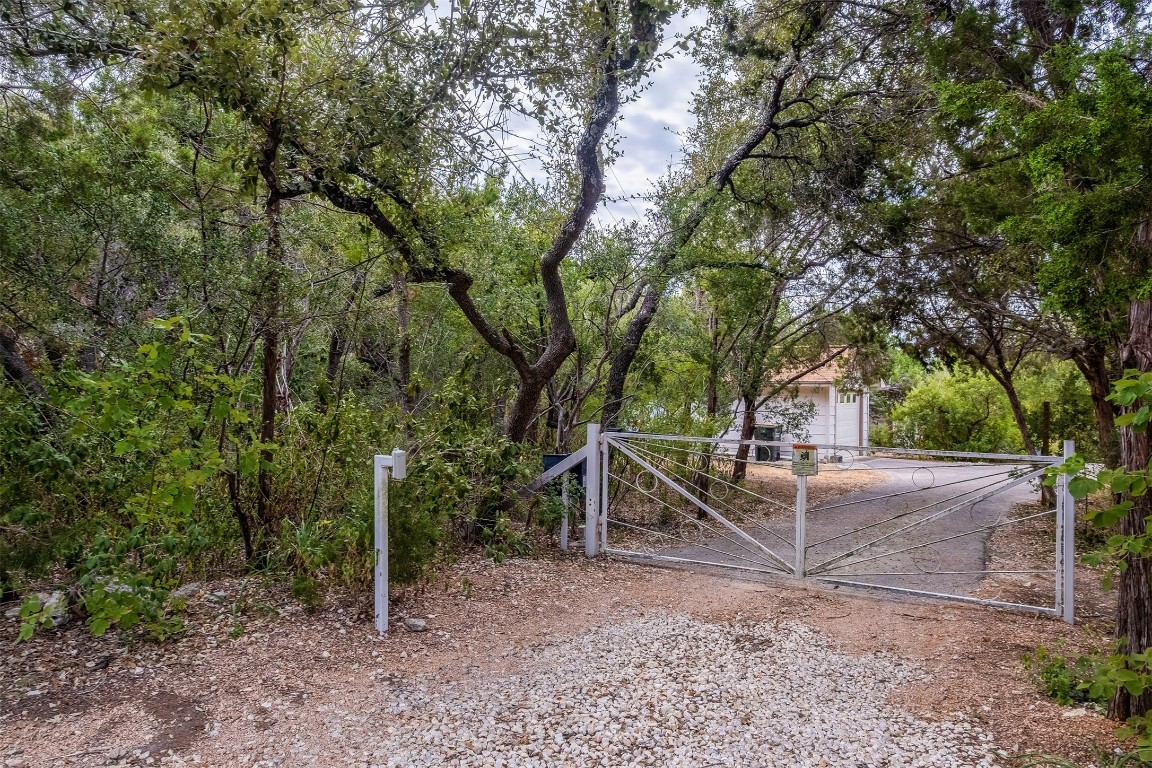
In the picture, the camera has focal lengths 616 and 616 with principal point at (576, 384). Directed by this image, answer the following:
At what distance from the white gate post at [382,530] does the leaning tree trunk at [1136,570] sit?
3.36 metres

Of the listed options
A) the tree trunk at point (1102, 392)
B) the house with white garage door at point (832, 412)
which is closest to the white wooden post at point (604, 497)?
the tree trunk at point (1102, 392)

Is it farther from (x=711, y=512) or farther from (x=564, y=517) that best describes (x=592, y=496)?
(x=711, y=512)

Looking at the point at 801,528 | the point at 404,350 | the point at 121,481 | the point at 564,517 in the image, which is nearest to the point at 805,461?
the point at 801,528

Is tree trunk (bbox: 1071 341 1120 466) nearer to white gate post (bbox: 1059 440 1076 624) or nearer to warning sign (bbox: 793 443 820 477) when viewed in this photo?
white gate post (bbox: 1059 440 1076 624)

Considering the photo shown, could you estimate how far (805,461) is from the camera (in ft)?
15.1

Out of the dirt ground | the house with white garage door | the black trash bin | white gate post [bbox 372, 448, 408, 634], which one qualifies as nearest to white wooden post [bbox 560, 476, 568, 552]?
the dirt ground

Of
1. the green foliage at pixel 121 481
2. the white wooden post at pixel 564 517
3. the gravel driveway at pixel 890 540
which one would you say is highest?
the green foliage at pixel 121 481

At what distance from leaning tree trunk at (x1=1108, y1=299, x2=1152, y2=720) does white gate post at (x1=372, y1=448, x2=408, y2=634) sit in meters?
Answer: 3.36

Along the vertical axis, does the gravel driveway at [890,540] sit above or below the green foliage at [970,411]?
below

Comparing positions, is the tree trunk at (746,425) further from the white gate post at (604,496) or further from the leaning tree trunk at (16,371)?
the leaning tree trunk at (16,371)

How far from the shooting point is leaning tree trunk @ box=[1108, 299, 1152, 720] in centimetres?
254

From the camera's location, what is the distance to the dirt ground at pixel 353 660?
2312mm

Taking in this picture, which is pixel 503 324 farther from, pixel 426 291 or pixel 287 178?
pixel 287 178

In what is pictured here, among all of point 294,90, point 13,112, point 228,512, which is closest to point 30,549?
point 228,512
